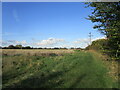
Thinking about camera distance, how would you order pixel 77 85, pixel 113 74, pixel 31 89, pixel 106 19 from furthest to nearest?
pixel 106 19 < pixel 113 74 < pixel 77 85 < pixel 31 89

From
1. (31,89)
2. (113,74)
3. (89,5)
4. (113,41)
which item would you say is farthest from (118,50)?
(31,89)

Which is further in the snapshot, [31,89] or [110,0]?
[110,0]

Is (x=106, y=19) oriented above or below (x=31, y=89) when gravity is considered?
above

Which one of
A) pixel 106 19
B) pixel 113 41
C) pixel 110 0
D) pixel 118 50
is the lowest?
pixel 118 50

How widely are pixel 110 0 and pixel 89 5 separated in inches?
64.6

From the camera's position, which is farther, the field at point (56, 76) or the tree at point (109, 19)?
the tree at point (109, 19)

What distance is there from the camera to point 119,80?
7.14 meters

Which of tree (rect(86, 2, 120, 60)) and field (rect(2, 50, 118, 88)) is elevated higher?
tree (rect(86, 2, 120, 60))

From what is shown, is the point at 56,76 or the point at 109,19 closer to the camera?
the point at 56,76

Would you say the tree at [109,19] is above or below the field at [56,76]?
above

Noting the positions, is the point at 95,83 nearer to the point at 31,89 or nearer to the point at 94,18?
the point at 31,89

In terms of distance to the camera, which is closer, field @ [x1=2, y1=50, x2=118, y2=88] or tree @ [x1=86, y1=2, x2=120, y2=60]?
field @ [x1=2, y1=50, x2=118, y2=88]

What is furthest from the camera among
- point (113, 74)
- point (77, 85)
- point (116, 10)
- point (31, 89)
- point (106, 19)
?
point (106, 19)

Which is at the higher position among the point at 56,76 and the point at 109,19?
the point at 109,19
